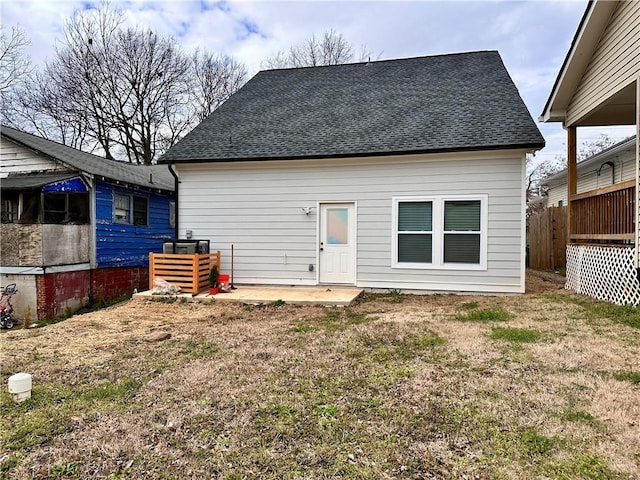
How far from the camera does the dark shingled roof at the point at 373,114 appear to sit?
793 centimetres

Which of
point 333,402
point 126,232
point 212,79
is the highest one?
point 212,79

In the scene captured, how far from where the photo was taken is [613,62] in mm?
6258

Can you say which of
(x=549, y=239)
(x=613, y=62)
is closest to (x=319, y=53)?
(x=549, y=239)

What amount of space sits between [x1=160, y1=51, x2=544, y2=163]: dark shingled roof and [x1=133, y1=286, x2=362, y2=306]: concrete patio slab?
2868 millimetres

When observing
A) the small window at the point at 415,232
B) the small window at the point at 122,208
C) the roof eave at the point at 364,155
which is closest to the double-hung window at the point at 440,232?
the small window at the point at 415,232

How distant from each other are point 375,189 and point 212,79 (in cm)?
1922

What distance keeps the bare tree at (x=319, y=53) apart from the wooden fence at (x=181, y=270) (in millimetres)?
17847

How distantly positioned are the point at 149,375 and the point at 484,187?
266 inches

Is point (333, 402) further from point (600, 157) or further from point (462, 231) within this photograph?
point (600, 157)

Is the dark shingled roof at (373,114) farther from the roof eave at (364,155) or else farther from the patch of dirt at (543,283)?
the patch of dirt at (543,283)

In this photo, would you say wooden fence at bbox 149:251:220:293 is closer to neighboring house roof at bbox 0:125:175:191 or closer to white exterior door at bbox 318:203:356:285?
white exterior door at bbox 318:203:356:285

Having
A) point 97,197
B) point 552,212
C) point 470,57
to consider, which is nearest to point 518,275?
point 552,212

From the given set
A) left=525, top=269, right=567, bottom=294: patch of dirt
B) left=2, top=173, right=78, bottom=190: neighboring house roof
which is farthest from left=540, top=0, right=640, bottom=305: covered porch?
left=2, top=173, right=78, bottom=190: neighboring house roof

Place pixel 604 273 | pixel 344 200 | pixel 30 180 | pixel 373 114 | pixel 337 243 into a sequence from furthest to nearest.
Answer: pixel 30 180, pixel 373 114, pixel 337 243, pixel 344 200, pixel 604 273
